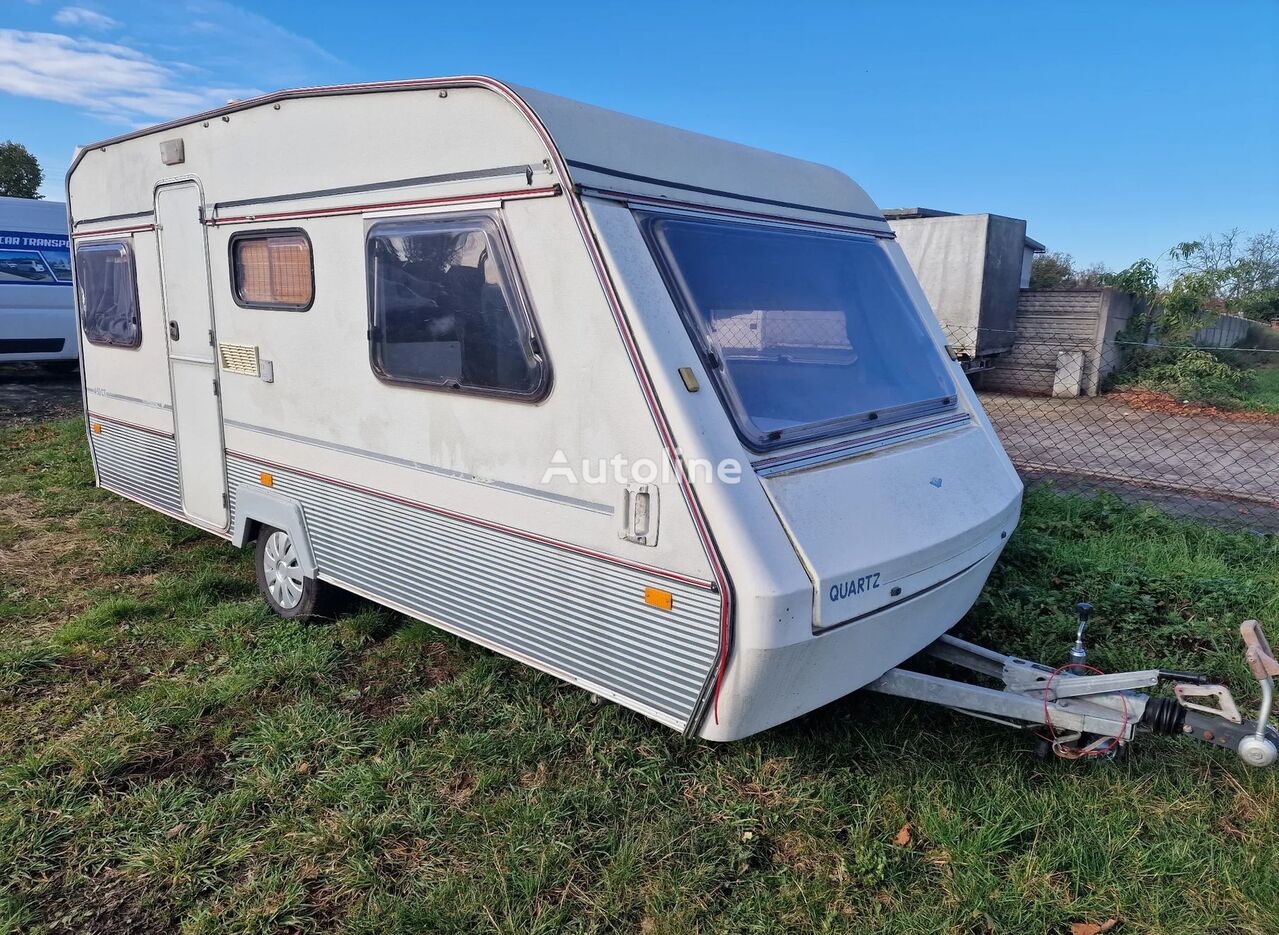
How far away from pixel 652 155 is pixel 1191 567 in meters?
3.84

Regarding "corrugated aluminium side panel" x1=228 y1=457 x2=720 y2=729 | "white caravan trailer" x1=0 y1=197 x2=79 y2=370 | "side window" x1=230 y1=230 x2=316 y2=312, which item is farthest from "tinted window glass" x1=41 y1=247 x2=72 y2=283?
"corrugated aluminium side panel" x1=228 y1=457 x2=720 y2=729

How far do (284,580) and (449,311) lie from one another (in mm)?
2096

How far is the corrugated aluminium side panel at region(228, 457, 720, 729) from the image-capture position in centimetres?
275

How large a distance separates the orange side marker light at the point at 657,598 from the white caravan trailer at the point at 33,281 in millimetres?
13248

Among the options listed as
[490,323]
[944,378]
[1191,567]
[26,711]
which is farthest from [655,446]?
[1191,567]

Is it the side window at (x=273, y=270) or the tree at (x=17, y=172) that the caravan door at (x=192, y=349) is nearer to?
the side window at (x=273, y=270)

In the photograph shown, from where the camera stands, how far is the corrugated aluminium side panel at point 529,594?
2750 millimetres

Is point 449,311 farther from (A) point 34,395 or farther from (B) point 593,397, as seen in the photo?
(A) point 34,395

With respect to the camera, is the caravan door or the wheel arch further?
the caravan door

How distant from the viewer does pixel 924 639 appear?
3.23 meters

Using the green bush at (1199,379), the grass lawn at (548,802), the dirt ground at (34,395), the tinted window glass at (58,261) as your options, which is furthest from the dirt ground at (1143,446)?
the tinted window glass at (58,261)

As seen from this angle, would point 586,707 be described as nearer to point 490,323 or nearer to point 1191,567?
point 490,323

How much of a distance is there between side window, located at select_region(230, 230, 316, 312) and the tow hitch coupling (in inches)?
120

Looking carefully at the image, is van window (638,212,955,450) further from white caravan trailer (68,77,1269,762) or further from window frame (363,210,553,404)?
window frame (363,210,553,404)
